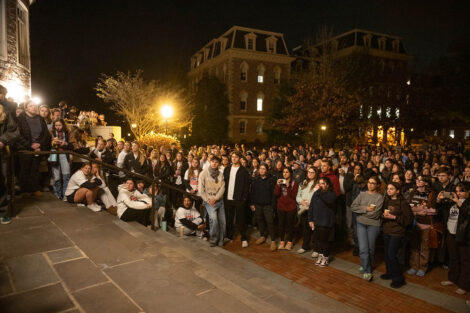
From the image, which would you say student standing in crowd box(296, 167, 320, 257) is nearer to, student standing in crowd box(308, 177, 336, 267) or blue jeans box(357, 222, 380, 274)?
student standing in crowd box(308, 177, 336, 267)

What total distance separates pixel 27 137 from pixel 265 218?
5.48 meters

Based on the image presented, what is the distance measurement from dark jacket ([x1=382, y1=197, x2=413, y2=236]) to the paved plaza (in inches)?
40.1

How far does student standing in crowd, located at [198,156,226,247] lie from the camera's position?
6.86 metres

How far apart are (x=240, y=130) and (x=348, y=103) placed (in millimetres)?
17073

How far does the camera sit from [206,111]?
34.7m

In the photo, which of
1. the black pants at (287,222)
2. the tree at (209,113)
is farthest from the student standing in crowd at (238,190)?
the tree at (209,113)

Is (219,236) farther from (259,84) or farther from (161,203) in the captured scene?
(259,84)

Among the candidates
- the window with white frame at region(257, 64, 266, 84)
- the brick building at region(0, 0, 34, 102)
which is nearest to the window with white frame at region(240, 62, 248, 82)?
the window with white frame at region(257, 64, 266, 84)

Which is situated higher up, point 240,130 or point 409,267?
point 240,130

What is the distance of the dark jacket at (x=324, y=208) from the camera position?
6.17 meters

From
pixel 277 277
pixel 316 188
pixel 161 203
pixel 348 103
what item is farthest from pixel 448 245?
pixel 348 103

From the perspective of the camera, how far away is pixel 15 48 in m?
11.4

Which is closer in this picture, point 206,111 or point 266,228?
point 266,228

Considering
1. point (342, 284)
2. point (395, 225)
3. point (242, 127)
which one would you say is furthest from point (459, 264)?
point (242, 127)
